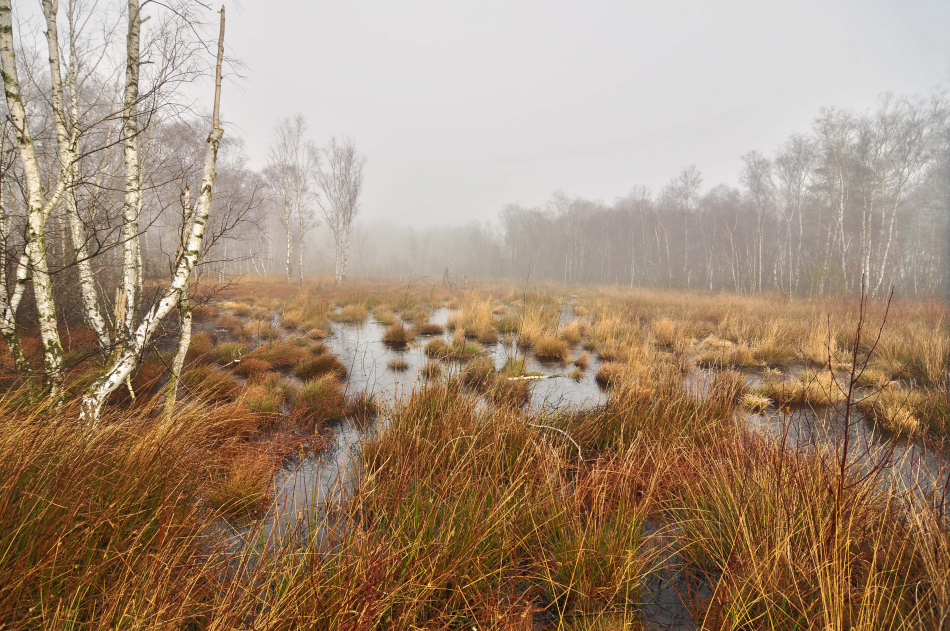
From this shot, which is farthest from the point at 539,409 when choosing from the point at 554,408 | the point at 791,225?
the point at 791,225

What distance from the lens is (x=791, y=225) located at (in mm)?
34125

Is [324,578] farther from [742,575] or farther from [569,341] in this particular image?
[569,341]

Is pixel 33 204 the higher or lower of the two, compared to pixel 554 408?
higher

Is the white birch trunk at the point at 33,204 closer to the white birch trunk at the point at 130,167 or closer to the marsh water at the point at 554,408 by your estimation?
the white birch trunk at the point at 130,167

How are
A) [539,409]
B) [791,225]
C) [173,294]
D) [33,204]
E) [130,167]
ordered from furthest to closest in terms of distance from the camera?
[791,225] → [130,167] → [539,409] → [173,294] → [33,204]

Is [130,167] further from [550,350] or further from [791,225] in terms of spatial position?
[791,225]

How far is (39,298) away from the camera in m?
2.99

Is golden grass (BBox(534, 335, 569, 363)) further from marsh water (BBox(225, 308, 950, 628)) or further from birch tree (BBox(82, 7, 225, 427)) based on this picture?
birch tree (BBox(82, 7, 225, 427))

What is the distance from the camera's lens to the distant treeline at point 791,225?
17250 mm

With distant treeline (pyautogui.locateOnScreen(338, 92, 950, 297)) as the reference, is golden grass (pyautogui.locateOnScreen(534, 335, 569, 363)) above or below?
below

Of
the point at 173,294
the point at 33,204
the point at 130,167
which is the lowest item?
the point at 173,294

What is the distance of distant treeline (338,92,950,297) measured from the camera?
17.2 m

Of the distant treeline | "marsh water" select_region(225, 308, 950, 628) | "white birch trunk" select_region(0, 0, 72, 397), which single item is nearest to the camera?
"marsh water" select_region(225, 308, 950, 628)

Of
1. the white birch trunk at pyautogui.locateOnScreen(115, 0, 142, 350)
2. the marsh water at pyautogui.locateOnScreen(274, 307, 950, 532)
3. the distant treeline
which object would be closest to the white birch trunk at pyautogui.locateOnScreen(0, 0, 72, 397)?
the white birch trunk at pyautogui.locateOnScreen(115, 0, 142, 350)
